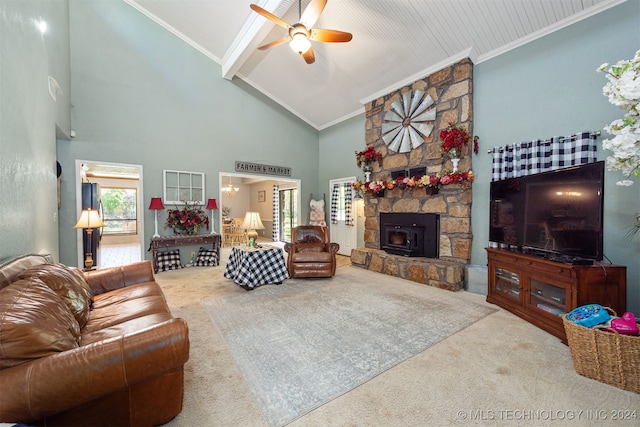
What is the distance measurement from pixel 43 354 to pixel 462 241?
176 inches

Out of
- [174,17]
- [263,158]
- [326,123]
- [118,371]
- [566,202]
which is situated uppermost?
[174,17]

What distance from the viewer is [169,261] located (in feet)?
16.6

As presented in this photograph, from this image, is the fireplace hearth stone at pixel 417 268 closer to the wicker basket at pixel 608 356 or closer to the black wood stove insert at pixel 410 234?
the black wood stove insert at pixel 410 234

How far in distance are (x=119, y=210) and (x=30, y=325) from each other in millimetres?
9918

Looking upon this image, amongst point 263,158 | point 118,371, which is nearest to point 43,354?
point 118,371

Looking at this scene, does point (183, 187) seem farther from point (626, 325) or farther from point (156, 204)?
point (626, 325)

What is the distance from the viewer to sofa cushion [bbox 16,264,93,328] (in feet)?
5.68

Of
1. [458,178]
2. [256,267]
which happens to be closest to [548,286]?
[458,178]

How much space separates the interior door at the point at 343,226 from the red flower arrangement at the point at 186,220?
3170 millimetres

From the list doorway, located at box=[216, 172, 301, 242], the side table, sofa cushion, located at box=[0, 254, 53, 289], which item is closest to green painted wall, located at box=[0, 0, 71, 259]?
sofa cushion, located at box=[0, 254, 53, 289]

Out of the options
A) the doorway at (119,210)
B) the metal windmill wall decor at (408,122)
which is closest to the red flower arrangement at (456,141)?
the metal windmill wall decor at (408,122)

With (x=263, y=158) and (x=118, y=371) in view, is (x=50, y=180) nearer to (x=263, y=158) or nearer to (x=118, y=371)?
(x=118, y=371)

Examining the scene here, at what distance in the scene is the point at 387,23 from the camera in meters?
3.68

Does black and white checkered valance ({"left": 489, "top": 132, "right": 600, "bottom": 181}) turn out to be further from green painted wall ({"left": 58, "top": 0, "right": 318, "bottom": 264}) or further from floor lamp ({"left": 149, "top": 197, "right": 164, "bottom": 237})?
floor lamp ({"left": 149, "top": 197, "right": 164, "bottom": 237})
